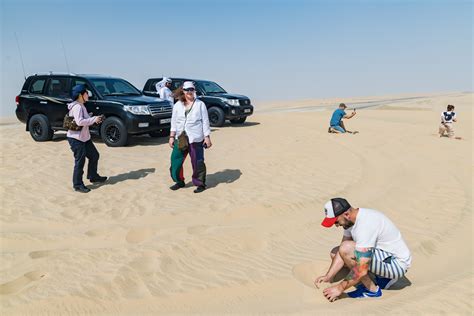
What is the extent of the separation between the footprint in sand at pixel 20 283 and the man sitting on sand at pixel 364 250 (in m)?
3.05

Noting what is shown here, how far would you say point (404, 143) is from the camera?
11.7m

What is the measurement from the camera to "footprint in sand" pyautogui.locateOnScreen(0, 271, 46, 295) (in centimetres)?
394

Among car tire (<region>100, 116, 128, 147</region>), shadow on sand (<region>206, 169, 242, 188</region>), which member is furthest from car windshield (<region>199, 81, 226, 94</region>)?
shadow on sand (<region>206, 169, 242, 188</region>)

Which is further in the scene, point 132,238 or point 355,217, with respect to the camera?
point 132,238

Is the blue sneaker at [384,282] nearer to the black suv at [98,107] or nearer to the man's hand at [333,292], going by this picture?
the man's hand at [333,292]

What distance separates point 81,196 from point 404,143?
9.24 meters

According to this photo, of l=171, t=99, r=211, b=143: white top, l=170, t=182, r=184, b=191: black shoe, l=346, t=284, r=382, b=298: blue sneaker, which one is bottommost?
l=346, t=284, r=382, b=298: blue sneaker

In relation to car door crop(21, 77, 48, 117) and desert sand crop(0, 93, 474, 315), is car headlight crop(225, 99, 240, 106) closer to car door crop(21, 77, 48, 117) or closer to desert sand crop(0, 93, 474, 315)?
desert sand crop(0, 93, 474, 315)

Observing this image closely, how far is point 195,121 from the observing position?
644cm

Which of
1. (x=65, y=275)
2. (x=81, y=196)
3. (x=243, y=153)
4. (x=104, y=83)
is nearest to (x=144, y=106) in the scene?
(x=104, y=83)

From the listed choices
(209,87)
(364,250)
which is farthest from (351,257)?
(209,87)

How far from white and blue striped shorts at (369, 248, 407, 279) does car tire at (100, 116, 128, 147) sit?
7.71m

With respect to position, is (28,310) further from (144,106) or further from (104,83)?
(104,83)

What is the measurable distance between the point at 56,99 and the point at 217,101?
5425mm
